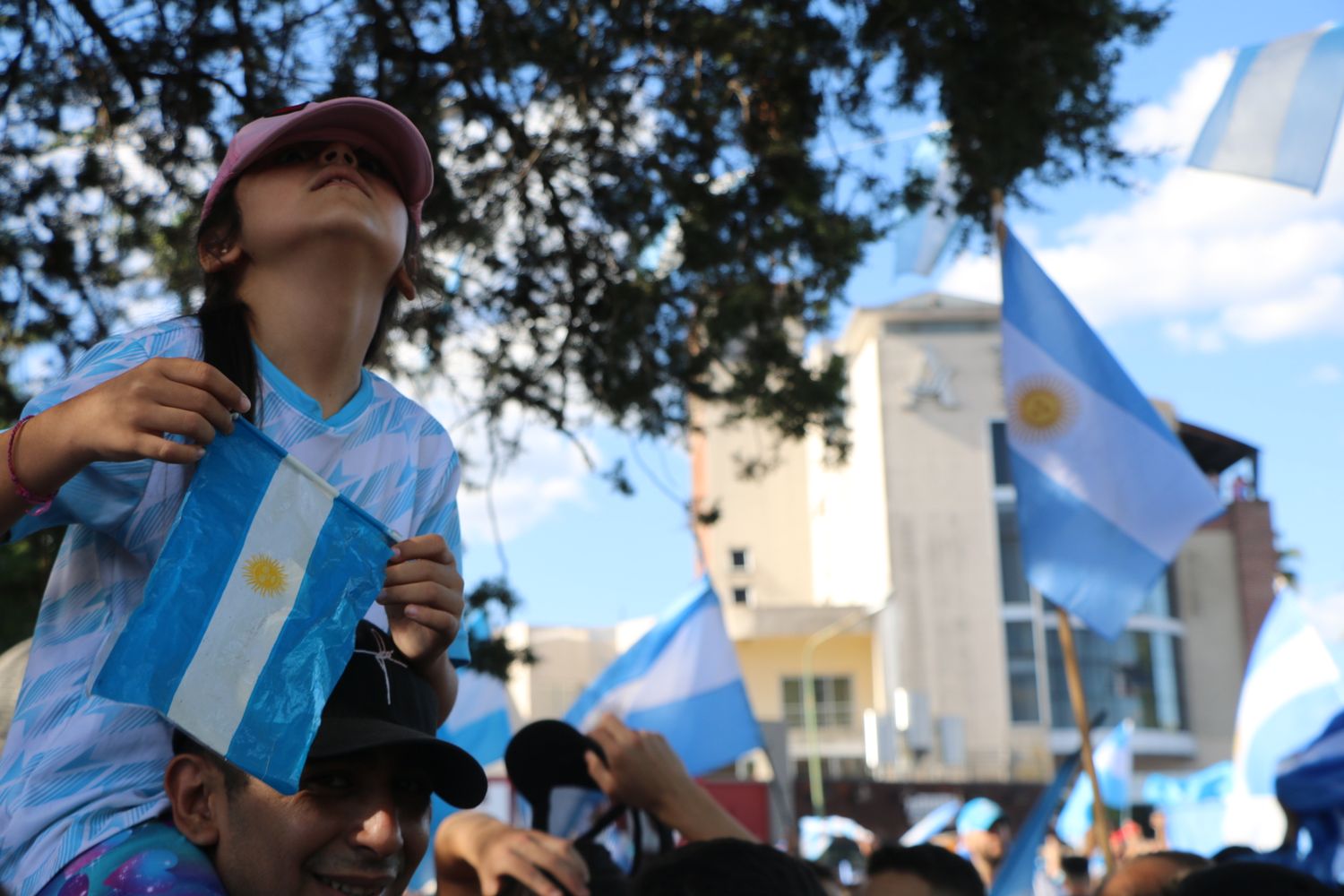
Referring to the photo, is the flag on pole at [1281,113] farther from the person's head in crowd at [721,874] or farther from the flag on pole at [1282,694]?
the person's head in crowd at [721,874]

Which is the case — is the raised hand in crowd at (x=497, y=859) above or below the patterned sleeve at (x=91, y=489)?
below

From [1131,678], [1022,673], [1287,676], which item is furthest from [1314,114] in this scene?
[1131,678]

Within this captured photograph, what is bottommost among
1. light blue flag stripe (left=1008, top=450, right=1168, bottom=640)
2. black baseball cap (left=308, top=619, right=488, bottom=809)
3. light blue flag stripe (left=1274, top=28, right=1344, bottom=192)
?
black baseball cap (left=308, top=619, right=488, bottom=809)

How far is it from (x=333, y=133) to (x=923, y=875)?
7.74 ft

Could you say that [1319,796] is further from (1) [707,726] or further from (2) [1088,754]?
(1) [707,726]

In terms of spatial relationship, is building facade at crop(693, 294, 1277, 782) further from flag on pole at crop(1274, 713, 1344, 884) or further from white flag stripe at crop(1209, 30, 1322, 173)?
flag on pole at crop(1274, 713, 1344, 884)

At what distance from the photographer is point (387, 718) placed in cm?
195

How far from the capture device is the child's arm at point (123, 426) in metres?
1.75

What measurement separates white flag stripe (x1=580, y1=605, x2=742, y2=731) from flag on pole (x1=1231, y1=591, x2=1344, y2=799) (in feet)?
9.92

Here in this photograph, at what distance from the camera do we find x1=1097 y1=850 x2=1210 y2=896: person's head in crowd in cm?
436

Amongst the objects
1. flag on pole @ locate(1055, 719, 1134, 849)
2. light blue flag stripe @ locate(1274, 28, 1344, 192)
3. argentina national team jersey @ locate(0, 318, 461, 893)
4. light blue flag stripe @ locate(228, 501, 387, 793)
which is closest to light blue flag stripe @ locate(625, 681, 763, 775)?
light blue flag stripe @ locate(1274, 28, 1344, 192)

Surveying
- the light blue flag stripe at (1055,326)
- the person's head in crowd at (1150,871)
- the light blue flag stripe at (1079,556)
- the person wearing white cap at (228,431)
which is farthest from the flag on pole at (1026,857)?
the person wearing white cap at (228,431)

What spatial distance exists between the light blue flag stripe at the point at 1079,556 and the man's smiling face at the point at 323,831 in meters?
6.11

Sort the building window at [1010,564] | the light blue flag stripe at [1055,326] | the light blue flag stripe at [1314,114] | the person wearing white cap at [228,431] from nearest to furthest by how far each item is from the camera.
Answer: the person wearing white cap at [228,431], the light blue flag stripe at [1314,114], the light blue flag stripe at [1055,326], the building window at [1010,564]
